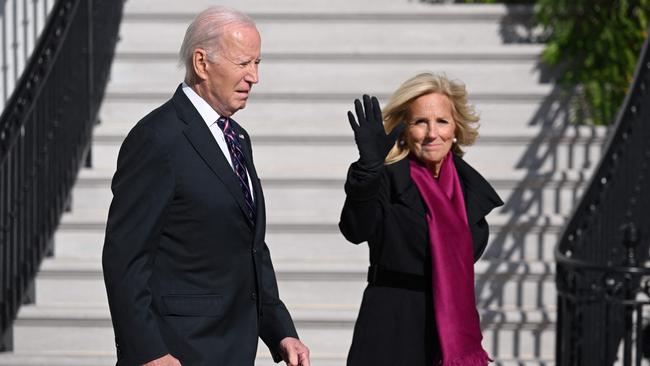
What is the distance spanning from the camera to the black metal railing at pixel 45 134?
6289 mm

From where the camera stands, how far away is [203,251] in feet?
10.3

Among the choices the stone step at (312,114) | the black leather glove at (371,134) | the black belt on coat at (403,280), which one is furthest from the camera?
the stone step at (312,114)

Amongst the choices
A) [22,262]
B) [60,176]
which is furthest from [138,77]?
[22,262]

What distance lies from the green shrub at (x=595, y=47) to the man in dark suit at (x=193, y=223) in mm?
Result: 4583

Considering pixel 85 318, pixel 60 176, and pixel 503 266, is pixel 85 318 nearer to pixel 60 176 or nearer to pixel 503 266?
pixel 60 176

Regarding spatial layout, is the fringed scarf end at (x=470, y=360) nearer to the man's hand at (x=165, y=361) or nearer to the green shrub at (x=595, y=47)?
the man's hand at (x=165, y=361)

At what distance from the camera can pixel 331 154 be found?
7.29 metres

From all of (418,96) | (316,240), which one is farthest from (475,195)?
(316,240)

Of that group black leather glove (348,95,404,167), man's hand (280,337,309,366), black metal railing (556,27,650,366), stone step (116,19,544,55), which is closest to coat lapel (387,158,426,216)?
black leather glove (348,95,404,167)

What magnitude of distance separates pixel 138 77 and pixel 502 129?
2221mm

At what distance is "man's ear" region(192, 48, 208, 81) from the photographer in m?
3.18

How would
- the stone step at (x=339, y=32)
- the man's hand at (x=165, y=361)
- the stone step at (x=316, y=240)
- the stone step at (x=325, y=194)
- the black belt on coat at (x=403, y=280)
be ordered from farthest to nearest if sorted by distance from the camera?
the stone step at (x=339, y=32)
the stone step at (x=325, y=194)
the stone step at (x=316, y=240)
the black belt on coat at (x=403, y=280)
the man's hand at (x=165, y=361)

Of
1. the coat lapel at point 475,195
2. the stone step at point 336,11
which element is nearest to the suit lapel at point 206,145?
the coat lapel at point 475,195

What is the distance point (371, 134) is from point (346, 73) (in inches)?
162
